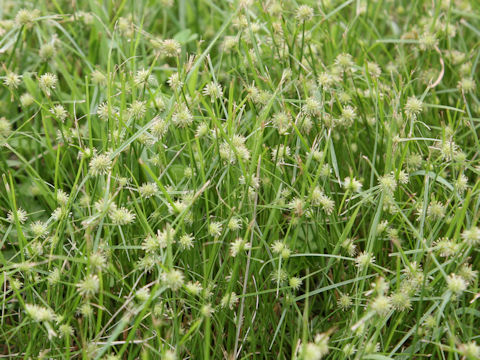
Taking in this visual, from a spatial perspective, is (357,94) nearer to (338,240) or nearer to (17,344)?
(338,240)

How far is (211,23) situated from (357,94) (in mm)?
925

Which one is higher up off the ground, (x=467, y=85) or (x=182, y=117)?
(x=182, y=117)

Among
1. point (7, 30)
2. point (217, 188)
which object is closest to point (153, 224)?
point (217, 188)

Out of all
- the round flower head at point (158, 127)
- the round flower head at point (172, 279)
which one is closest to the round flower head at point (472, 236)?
the round flower head at point (172, 279)

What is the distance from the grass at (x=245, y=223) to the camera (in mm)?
→ 1466

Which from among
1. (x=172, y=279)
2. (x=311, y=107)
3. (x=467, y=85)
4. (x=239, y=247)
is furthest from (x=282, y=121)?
(x=467, y=85)

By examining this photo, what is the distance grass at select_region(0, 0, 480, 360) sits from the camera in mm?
1466

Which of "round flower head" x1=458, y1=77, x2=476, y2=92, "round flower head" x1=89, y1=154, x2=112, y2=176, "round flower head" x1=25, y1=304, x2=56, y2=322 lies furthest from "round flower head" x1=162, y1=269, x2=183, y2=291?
"round flower head" x1=458, y1=77, x2=476, y2=92

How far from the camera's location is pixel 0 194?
1.88 m

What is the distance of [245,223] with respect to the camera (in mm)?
1611

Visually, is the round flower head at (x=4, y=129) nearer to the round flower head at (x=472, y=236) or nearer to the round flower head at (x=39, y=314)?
the round flower head at (x=39, y=314)

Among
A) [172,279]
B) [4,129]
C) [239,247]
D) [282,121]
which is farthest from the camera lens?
[4,129]

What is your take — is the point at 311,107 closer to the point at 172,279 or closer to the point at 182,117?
the point at 182,117

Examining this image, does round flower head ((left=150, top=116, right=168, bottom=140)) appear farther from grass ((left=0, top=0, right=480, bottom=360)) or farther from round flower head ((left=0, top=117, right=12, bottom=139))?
round flower head ((left=0, top=117, right=12, bottom=139))
